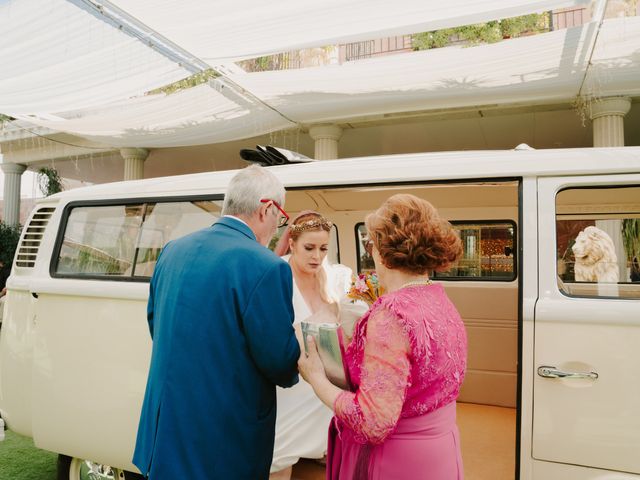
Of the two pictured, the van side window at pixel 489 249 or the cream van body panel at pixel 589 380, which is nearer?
the cream van body panel at pixel 589 380

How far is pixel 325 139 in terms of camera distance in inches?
374

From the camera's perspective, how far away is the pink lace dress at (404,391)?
151 cm

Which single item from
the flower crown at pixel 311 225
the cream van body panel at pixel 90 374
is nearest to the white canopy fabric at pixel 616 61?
the flower crown at pixel 311 225

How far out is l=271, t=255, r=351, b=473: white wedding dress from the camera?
8.73 ft

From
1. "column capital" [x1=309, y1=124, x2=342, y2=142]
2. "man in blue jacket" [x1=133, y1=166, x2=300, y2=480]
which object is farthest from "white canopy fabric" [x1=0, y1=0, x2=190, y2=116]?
"man in blue jacket" [x1=133, y1=166, x2=300, y2=480]

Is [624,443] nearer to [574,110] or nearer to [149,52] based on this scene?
[149,52]

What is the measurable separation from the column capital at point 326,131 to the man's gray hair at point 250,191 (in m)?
7.69

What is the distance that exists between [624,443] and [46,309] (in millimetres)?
3584

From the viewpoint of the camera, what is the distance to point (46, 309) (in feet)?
11.0

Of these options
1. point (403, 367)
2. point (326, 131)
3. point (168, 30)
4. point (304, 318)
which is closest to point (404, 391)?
point (403, 367)

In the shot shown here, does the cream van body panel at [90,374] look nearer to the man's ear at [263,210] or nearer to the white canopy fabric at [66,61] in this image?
the man's ear at [263,210]

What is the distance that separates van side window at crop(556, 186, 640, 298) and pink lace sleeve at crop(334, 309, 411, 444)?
1211mm

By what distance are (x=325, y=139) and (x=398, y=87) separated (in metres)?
2.55

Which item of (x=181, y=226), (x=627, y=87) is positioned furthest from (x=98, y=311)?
(x=627, y=87)
